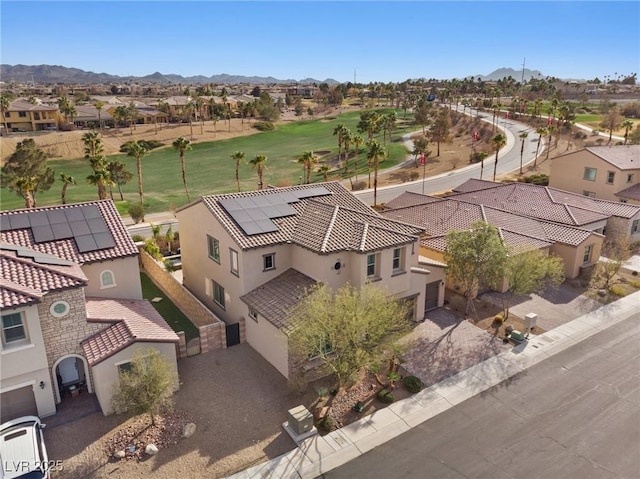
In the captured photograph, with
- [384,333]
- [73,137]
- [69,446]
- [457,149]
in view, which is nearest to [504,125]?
[457,149]

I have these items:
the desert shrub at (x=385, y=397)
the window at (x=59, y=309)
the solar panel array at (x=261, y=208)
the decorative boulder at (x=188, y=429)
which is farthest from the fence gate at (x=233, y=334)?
the desert shrub at (x=385, y=397)

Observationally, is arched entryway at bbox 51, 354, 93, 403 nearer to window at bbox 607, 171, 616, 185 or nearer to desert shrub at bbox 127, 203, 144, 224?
desert shrub at bbox 127, 203, 144, 224

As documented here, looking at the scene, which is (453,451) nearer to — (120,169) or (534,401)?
(534,401)

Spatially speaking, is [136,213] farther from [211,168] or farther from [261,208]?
[211,168]

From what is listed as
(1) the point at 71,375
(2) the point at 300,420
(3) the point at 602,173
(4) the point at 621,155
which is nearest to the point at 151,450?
(2) the point at 300,420

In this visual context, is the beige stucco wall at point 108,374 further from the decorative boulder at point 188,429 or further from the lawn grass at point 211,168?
the lawn grass at point 211,168

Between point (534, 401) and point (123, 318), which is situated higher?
point (123, 318)
